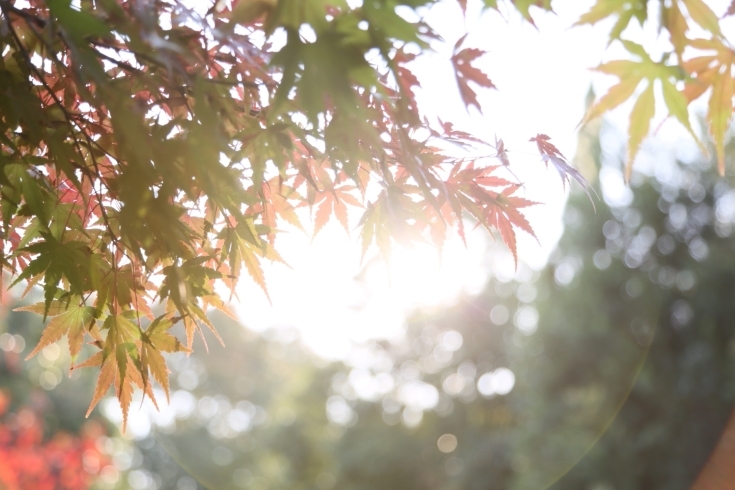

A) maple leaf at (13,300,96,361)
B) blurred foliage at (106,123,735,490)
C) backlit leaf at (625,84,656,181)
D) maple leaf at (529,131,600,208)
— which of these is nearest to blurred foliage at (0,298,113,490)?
blurred foliage at (106,123,735,490)

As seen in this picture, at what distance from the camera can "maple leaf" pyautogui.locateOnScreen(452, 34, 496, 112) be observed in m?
0.96

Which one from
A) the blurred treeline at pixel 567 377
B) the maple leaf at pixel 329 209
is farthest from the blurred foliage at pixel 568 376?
the maple leaf at pixel 329 209

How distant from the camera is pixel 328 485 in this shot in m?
13.1

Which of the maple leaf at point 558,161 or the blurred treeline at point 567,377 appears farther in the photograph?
the blurred treeline at point 567,377

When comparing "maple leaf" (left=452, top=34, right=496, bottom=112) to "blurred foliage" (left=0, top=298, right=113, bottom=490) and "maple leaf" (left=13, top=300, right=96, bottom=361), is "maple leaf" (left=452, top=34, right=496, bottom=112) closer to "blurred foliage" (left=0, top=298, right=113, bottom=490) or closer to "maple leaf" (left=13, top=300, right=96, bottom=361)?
"maple leaf" (left=13, top=300, right=96, bottom=361)

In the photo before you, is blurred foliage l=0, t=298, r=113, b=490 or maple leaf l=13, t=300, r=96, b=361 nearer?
maple leaf l=13, t=300, r=96, b=361

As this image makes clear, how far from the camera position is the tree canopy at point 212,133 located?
77 cm

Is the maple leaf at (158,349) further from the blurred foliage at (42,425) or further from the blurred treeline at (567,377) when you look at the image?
the blurred treeline at (567,377)

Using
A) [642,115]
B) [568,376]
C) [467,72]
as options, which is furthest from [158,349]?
[568,376]

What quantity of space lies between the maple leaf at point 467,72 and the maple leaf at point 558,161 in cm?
21

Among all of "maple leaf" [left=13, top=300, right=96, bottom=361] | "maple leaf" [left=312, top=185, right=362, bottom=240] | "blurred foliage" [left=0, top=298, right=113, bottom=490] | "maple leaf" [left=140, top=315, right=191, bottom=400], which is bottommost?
"maple leaf" [left=140, top=315, right=191, bottom=400]

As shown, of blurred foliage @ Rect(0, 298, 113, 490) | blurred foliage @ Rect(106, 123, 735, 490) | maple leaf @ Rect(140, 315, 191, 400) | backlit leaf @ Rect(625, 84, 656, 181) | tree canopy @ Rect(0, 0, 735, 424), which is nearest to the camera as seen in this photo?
tree canopy @ Rect(0, 0, 735, 424)

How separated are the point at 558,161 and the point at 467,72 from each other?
26 cm

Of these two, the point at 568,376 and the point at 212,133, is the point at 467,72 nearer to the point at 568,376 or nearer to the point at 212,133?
the point at 212,133
